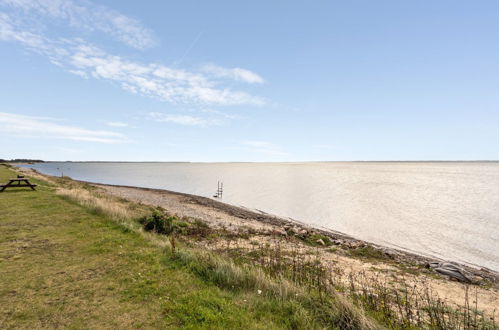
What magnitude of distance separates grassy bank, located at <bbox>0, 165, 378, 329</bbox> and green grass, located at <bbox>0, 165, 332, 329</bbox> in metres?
0.02

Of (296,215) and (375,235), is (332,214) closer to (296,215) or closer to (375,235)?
(296,215)

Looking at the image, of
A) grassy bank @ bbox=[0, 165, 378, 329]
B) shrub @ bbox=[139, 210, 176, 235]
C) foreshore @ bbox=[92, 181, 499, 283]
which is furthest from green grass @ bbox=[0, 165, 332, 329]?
foreshore @ bbox=[92, 181, 499, 283]

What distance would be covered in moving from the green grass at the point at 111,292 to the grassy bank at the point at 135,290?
0.07ft

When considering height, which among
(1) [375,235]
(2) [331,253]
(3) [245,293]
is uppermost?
(3) [245,293]

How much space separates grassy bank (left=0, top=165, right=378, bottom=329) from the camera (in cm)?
559

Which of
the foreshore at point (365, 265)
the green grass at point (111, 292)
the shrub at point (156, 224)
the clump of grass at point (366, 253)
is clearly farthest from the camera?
the clump of grass at point (366, 253)

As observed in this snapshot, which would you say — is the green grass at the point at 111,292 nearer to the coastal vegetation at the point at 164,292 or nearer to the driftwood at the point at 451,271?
the coastal vegetation at the point at 164,292

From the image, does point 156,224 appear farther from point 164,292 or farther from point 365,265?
point 365,265

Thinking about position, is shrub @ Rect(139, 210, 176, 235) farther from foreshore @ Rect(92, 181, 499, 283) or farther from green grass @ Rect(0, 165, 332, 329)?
foreshore @ Rect(92, 181, 499, 283)

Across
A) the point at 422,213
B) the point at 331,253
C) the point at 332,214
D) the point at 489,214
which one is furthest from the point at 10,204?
the point at 489,214

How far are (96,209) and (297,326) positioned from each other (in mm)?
15547

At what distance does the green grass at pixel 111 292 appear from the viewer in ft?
18.2

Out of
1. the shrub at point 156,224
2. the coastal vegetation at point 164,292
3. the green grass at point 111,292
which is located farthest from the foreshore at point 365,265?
the green grass at point 111,292

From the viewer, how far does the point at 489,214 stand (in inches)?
1478
